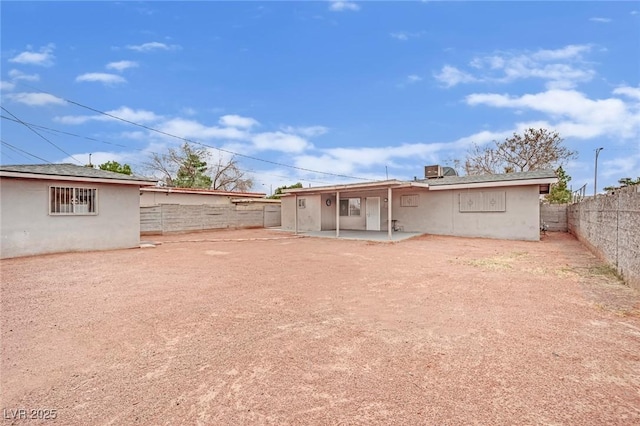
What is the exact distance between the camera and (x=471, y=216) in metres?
14.1

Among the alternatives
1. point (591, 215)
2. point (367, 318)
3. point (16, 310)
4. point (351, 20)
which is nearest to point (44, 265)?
point (16, 310)

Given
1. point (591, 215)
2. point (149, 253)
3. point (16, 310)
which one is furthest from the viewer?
point (149, 253)

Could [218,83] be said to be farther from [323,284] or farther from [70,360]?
[70,360]

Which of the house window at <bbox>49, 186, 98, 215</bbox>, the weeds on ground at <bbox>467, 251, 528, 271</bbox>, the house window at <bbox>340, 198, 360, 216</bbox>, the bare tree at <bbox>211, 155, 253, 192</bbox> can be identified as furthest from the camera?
the bare tree at <bbox>211, 155, 253, 192</bbox>

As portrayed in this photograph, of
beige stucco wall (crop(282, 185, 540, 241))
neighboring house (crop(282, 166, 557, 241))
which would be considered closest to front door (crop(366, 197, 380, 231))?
neighboring house (crop(282, 166, 557, 241))

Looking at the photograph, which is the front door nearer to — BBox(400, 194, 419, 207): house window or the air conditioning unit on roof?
BBox(400, 194, 419, 207): house window

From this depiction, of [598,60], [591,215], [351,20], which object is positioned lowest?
[591,215]

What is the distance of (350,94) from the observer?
20078 mm

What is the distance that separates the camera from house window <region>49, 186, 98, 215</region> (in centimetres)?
982

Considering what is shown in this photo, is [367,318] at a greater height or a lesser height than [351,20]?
lesser

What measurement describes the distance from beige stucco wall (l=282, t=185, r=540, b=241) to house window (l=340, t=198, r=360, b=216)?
0.26 m

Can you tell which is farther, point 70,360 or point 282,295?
point 282,295

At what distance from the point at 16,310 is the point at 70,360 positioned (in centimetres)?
241

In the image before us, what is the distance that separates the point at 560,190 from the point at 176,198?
2613 cm
